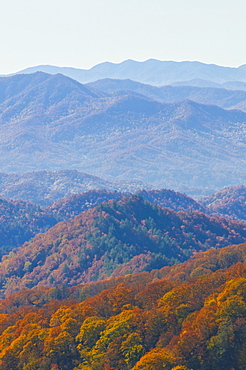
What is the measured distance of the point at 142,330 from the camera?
79.9m

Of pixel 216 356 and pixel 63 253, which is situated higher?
pixel 216 356

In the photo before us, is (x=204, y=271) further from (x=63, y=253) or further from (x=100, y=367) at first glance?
(x=63, y=253)

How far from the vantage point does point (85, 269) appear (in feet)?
621

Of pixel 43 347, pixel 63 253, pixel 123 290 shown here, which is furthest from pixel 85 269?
pixel 43 347

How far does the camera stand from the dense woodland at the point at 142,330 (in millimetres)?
73000

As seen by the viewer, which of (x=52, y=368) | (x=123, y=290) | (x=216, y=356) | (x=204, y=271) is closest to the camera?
(x=216, y=356)

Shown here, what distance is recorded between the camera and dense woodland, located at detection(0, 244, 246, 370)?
240ft

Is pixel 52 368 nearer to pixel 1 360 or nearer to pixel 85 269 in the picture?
pixel 1 360

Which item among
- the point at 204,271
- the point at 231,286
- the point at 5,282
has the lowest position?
the point at 5,282

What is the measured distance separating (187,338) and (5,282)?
12510 cm

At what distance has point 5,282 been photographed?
7608 inches

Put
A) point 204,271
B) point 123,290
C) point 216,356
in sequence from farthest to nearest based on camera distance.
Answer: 1. point 204,271
2. point 123,290
3. point 216,356

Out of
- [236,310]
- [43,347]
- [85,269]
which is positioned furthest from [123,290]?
[85,269]

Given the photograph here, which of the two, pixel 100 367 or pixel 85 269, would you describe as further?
pixel 85 269
